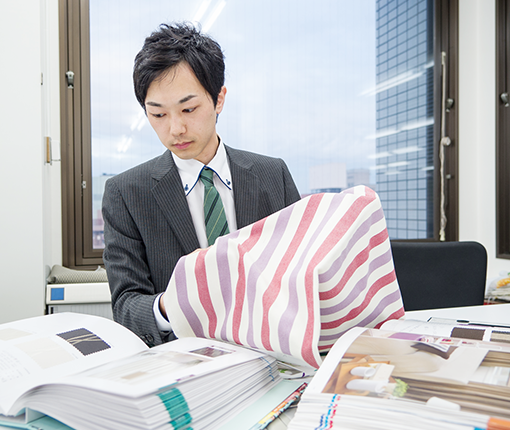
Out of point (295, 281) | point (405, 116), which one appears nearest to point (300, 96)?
point (405, 116)

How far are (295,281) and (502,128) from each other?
2.59m

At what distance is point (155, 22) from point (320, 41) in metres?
1.04

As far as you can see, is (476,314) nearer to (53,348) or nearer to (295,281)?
(295,281)

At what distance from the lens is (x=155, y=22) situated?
243 cm

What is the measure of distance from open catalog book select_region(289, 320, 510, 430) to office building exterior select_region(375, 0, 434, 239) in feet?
8.15

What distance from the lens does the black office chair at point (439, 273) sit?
1.38 meters

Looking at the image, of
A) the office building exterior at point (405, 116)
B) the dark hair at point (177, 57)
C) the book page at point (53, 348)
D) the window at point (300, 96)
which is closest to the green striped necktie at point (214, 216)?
the dark hair at point (177, 57)

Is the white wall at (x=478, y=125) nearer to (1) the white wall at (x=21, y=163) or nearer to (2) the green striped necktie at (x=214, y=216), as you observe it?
(2) the green striped necktie at (x=214, y=216)

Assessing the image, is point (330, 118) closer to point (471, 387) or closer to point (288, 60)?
point (288, 60)

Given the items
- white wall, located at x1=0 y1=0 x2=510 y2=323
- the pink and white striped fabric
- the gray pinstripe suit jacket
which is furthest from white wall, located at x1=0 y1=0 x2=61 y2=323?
the pink and white striped fabric

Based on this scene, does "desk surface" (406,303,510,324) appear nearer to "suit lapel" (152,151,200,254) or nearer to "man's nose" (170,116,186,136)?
"suit lapel" (152,151,200,254)

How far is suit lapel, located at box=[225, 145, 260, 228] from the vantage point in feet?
3.72

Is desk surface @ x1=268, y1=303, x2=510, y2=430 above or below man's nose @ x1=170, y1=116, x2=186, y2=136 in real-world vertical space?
below

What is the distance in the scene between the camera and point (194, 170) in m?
1.08
